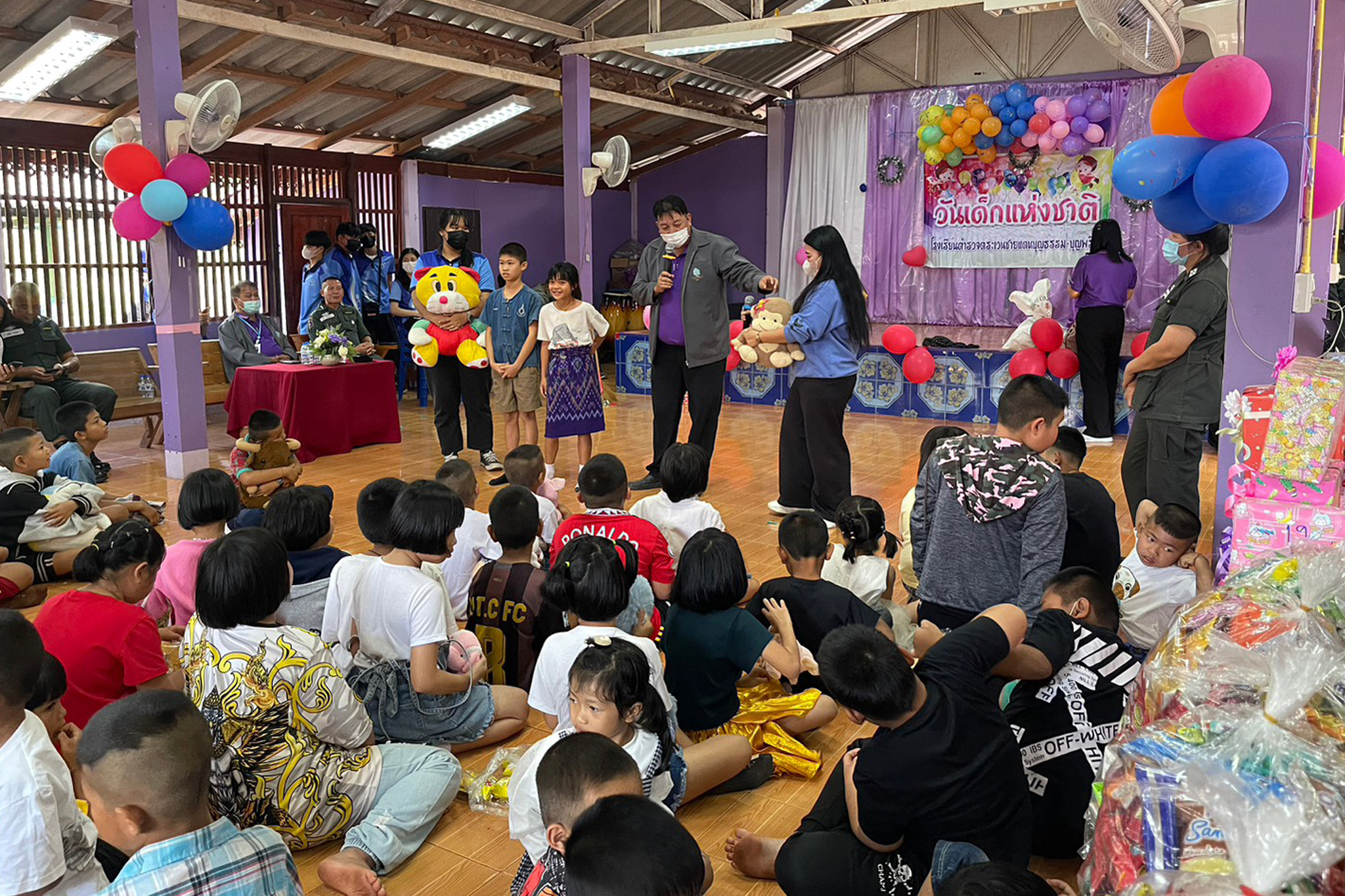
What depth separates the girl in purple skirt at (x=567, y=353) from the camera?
19.5 feet

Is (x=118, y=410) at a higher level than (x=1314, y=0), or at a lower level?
lower

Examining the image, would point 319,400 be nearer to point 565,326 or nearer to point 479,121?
point 565,326

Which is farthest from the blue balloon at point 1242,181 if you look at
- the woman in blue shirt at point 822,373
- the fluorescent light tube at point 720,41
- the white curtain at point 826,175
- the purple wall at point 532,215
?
the purple wall at point 532,215

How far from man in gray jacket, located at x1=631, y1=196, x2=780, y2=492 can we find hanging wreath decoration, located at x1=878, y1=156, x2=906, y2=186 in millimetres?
5645

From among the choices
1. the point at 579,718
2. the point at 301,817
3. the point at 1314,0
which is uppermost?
the point at 1314,0

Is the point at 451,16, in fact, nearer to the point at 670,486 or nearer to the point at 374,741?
the point at 670,486

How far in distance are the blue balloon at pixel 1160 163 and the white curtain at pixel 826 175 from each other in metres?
7.47

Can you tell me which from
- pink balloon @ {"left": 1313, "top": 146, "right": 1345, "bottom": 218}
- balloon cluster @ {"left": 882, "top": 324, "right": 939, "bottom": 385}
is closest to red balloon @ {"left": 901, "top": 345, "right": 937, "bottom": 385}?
balloon cluster @ {"left": 882, "top": 324, "right": 939, "bottom": 385}

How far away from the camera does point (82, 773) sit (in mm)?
1585

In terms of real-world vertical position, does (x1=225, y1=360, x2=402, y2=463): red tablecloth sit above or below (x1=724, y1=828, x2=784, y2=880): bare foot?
above

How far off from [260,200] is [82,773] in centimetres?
935

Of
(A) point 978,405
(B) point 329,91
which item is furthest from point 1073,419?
(B) point 329,91

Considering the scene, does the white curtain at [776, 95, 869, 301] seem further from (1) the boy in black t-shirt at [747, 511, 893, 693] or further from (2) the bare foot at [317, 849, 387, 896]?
(2) the bare foot at [317, 849, 387, 896]

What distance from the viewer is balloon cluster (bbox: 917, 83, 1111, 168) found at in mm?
9578
